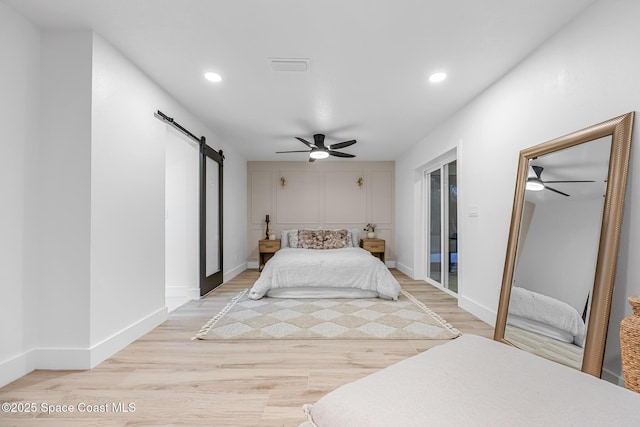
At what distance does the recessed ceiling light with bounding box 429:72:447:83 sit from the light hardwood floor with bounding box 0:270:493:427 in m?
2.37

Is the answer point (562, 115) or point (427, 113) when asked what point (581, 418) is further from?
point (427, 113)

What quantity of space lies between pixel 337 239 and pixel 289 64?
3592mm

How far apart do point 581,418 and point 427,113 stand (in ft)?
11.5

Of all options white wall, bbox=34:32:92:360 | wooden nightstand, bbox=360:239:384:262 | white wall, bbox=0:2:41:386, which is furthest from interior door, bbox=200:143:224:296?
wooden nightstand, bbox=360:239:384:262

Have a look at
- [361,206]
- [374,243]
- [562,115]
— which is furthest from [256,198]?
[562,115]

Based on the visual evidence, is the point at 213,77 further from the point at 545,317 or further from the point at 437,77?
the point at 545,317

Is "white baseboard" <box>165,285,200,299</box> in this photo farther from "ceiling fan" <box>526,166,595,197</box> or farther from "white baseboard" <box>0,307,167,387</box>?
"ceiling fan" <box>526,166,595,197</box>

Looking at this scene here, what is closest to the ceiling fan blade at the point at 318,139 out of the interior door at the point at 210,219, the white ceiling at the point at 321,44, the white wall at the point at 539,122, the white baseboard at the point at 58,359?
the white ceiling at the point at 321,44

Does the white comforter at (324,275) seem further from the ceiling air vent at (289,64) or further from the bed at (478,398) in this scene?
the bed at (478,398)

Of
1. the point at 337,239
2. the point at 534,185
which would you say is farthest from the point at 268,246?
the point at 534,185

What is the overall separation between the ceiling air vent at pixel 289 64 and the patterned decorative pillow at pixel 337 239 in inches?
136

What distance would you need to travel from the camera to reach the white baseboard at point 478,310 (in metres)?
2.75

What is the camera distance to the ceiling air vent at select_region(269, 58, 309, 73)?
241 cm

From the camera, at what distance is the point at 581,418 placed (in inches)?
25.7
